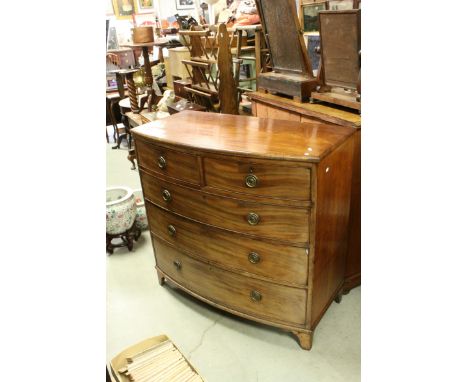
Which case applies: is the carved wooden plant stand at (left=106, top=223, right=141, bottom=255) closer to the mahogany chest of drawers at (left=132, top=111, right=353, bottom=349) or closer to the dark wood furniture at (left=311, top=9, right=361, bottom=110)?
the mahogany chest of drawers at (left=132, top=111, right=353, bottom=349)

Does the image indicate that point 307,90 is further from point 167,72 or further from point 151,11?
point 151,11

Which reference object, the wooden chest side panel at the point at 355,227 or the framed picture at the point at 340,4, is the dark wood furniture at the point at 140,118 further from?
the wooden chest side panel at the point at 355,227

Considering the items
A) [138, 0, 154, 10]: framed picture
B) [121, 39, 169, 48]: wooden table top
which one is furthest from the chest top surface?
[138, 0, 154, 10]: framed picture

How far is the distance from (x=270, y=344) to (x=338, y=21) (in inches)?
63.9

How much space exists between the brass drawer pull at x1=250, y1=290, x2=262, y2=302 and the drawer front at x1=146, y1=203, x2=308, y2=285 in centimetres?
12

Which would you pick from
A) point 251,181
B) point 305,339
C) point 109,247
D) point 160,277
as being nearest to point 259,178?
point 251,181

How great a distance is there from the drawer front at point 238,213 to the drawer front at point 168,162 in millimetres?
65

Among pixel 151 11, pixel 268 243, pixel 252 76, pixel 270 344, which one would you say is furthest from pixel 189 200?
pixel 151 11

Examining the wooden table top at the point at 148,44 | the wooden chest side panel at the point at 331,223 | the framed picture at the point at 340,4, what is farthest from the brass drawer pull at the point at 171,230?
the wooden table top at the point at 148,44

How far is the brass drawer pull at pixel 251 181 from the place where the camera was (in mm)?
1536

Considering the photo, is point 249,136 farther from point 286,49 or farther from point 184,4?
point 184,4

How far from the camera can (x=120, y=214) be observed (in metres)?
2.68

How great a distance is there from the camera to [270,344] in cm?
191

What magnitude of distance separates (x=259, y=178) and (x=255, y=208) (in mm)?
148
